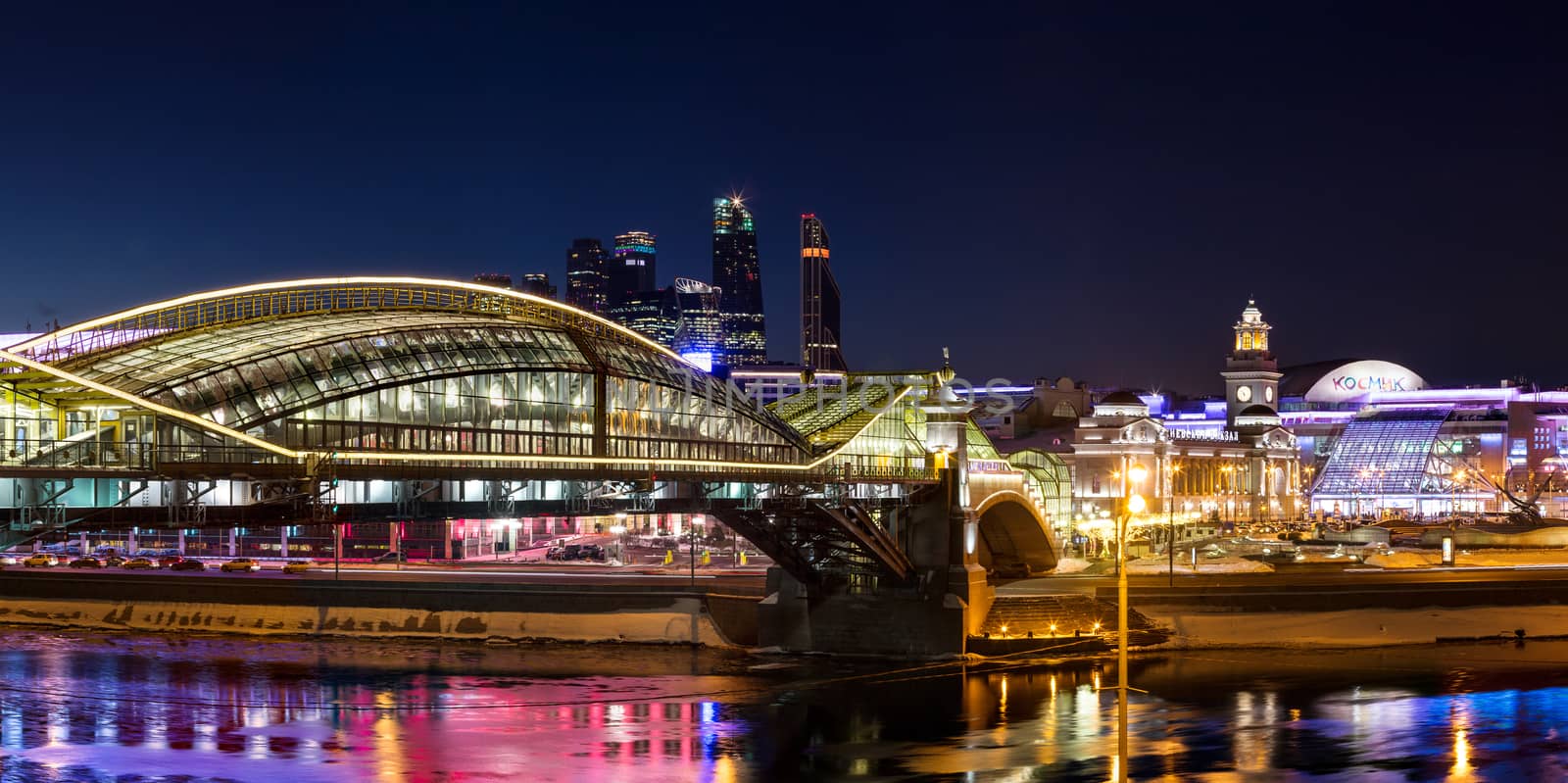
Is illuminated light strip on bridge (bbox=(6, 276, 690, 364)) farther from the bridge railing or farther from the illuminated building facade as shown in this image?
the illuminated building facade

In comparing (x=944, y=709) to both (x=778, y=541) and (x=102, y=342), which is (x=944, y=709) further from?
(x=102, y=342)

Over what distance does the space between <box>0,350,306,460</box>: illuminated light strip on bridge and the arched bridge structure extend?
0.32ft

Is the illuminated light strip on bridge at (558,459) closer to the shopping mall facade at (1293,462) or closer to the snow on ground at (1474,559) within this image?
the snow on ground at (1474,559)

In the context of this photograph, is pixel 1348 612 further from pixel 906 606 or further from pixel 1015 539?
pixel 1015 539

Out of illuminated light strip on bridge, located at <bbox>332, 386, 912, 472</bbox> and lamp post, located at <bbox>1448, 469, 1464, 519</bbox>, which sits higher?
illuminated light strip on bridge, located at <bbox>332, 386, 912, 472</bbox>

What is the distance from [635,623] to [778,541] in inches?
419

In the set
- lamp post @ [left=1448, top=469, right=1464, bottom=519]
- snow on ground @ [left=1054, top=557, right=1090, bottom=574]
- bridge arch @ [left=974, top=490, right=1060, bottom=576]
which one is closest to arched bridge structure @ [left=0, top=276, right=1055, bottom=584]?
bridge arch @ [left=974, top=490, right=1060, bottom=576]

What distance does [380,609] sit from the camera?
263 feet

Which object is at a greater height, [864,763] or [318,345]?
[318,345]

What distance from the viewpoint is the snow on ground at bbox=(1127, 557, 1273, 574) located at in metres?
90.2

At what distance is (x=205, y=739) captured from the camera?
50.2 metres

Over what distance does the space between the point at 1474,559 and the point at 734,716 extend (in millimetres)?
70147

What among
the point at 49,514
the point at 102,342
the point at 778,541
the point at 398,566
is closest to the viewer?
the point at 49,514

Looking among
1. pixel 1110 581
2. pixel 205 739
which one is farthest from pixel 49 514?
pixel 1110 581
